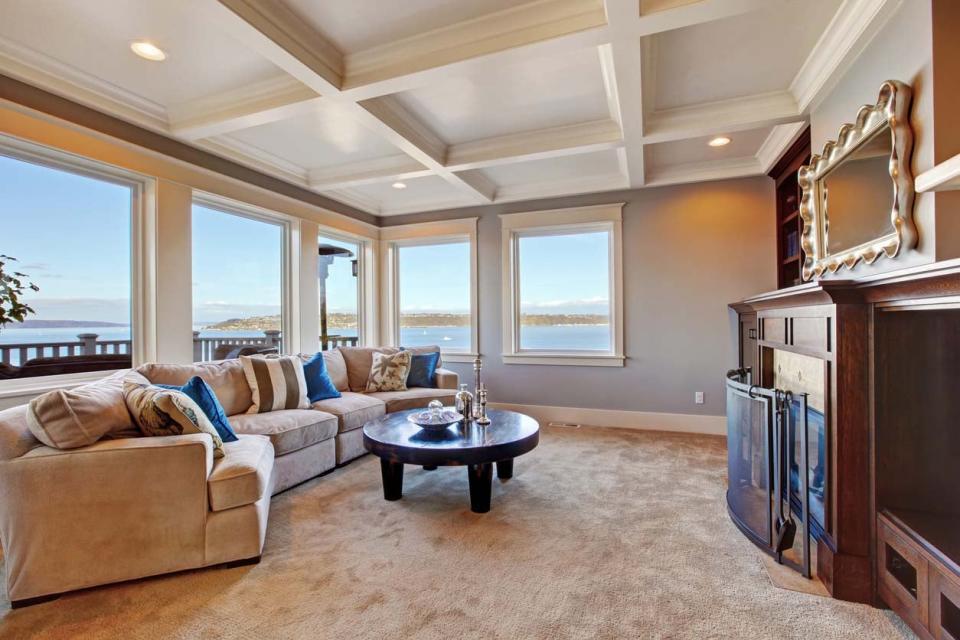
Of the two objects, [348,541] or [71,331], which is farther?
[71,331]

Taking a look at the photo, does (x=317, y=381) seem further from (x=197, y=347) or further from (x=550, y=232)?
(x=550, y=232)

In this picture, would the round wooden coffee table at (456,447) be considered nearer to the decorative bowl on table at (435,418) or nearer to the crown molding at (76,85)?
the decorative bowl on table at (435,418)

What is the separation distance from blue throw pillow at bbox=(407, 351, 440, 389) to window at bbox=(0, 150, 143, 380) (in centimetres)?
224

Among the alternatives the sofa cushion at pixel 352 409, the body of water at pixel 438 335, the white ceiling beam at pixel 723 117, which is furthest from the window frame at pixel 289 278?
the white ceiling beam at pixel 723 117

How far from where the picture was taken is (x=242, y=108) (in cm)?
282

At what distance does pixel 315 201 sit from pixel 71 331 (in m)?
2.44

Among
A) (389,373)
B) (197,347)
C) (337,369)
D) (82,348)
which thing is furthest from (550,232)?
(82,348)

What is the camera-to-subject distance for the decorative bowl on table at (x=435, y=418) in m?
2.80

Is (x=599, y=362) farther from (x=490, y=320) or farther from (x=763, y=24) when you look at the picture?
(x=763, y=24)

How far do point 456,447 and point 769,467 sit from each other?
1604 millimetres

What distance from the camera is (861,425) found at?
1.76m

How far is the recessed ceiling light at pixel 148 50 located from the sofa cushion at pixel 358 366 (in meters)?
2.70

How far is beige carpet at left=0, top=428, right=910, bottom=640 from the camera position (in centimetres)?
160

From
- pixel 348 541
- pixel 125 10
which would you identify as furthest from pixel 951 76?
pixel 125 10
